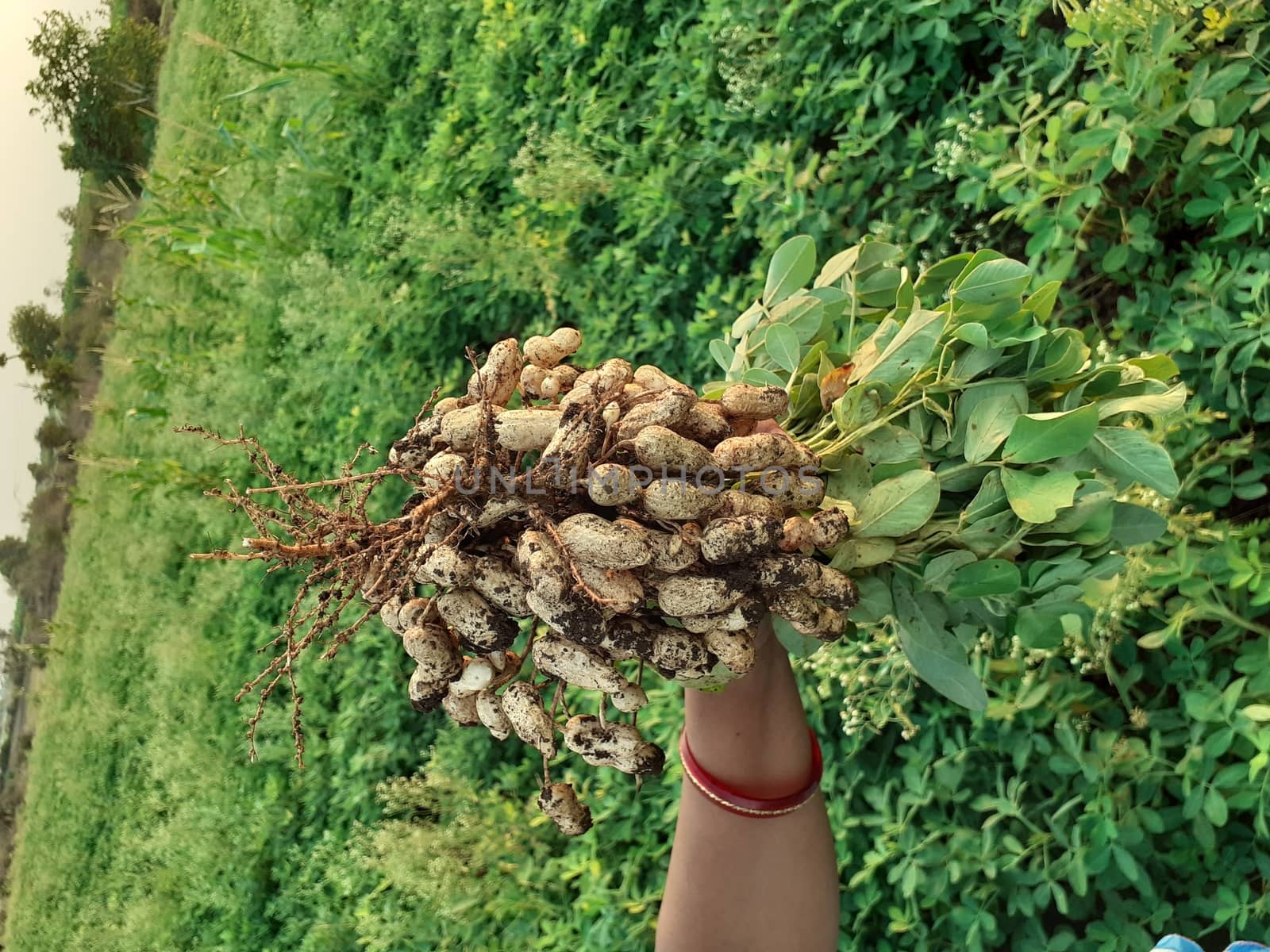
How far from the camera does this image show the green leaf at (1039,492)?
1.86 ft

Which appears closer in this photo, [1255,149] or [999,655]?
[1255,149]

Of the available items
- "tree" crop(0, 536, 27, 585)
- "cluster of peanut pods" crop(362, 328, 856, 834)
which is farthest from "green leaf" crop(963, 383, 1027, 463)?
"tree" crop(0, 536, 27, 585)

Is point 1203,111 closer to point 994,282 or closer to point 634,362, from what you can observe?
point 994,282

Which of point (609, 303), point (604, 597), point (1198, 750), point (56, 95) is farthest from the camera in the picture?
point (56, 95)

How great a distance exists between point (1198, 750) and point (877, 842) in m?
0.41

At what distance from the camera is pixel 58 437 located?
524 cm

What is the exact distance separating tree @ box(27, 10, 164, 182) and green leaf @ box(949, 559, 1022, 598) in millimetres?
5902

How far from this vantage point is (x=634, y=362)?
1.73m

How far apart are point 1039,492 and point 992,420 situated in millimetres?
63

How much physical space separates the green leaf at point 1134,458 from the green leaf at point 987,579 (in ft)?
0.39

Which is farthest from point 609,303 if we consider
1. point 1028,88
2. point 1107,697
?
point 1107,697

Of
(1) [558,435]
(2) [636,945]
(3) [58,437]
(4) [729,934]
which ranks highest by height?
(3) [58,437]

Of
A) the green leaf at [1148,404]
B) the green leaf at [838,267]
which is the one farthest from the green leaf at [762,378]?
the green leaf at [1148,404]

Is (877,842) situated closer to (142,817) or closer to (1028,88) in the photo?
(1028,88)
